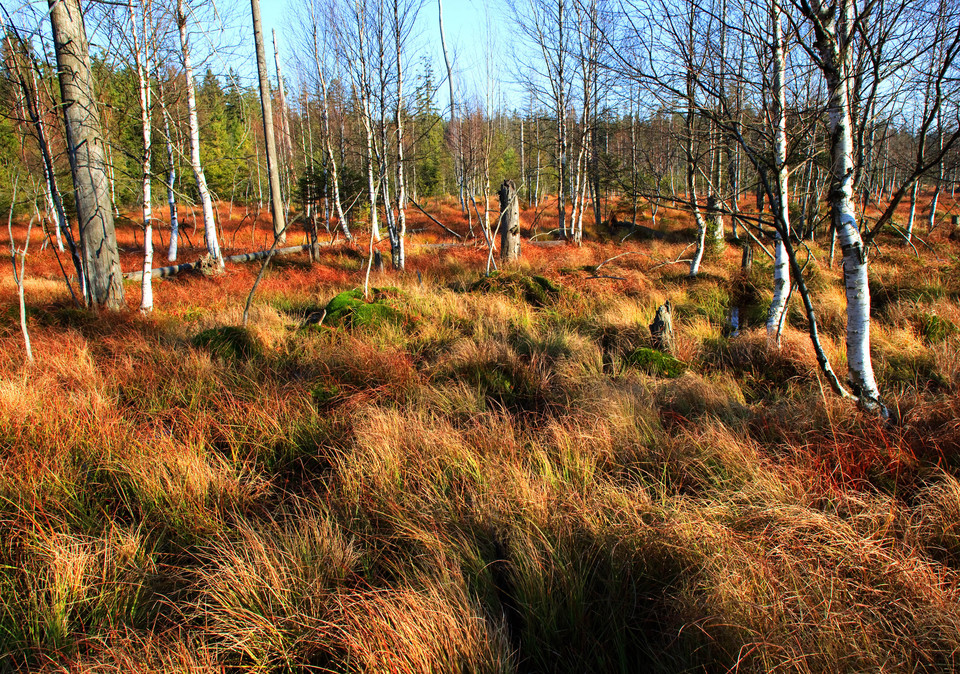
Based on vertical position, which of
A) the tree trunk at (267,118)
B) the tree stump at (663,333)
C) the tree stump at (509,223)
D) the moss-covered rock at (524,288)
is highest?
the tree trunk at (267,118)

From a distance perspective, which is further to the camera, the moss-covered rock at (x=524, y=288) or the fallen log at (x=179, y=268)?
the fallen log at (x=179, y=268)

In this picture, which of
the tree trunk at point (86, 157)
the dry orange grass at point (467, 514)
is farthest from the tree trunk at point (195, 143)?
the dry orange grass at point (467, 514)

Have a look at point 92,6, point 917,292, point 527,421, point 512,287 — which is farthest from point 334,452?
point 917,292

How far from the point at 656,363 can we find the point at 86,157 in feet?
23.8

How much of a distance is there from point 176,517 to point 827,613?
8.78 ft

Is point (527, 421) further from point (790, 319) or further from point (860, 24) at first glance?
point (790, 319)

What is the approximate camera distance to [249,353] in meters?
4.89

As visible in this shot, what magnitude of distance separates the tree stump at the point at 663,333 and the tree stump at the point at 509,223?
20.2 feet

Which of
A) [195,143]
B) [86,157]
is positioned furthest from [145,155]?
[195,143]

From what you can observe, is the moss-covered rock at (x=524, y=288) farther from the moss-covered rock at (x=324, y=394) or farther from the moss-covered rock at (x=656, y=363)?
the moss-covered rock at (x=324, y=394)

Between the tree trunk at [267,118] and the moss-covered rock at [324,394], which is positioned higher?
the tree trunk at [267,118]

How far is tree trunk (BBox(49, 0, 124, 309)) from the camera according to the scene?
5.78m

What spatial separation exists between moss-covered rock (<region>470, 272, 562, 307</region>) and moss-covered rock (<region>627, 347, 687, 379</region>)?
9.87 ft

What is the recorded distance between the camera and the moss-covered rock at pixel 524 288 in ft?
25.6
